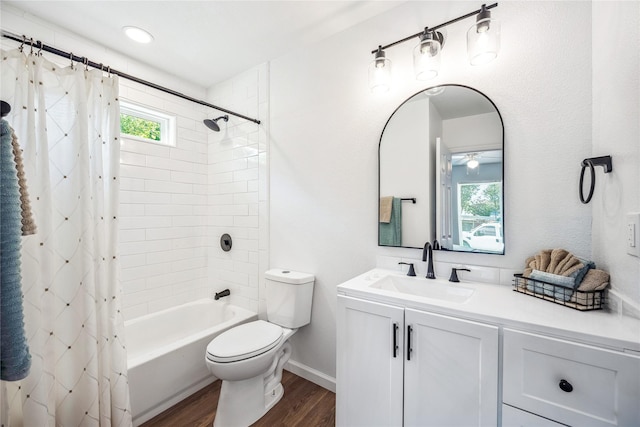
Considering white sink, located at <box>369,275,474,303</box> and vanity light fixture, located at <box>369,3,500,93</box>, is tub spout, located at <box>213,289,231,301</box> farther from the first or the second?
vanity light fixture, located at <box>369,3,500,93</box>

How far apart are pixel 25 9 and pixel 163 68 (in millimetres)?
834

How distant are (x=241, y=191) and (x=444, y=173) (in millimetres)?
1704

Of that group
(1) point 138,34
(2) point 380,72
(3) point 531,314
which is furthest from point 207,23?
(3) point 531,314

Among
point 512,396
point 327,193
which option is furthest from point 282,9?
point 512,396

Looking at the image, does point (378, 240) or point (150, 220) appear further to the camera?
point (150, 220)

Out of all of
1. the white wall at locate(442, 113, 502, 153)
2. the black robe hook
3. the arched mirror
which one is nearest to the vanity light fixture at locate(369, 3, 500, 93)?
the arched mirror

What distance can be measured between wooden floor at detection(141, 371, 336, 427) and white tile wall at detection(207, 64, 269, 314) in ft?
2.30

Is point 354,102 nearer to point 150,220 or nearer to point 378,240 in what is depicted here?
point 378,240

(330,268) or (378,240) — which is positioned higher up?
(378,240)

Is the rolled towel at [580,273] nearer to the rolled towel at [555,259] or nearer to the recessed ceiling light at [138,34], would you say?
the rolled towel at [555,259]

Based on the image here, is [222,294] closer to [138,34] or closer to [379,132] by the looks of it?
[379,132]

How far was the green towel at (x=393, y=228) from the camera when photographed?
1.67 metres

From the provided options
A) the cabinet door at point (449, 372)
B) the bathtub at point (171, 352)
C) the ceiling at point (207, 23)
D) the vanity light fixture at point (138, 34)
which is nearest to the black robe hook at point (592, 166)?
the cabinet door at point (449, 372)

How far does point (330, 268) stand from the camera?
1938mm
